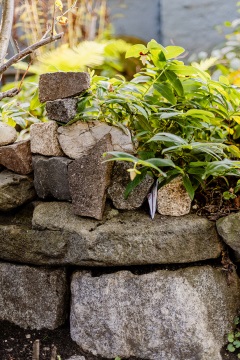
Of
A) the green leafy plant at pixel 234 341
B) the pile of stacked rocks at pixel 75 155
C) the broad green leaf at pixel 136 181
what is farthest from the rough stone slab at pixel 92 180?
the green leafy plant at pixel 234 341

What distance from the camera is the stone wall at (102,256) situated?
7.06 feet

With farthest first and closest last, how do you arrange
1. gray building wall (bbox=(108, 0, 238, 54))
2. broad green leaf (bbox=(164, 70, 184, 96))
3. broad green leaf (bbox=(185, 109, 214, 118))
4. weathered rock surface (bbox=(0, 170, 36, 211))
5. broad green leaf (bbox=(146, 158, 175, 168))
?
gray building wall (bbox=(108, 0, 238, 54)) → weathered rock surface (bbox=(0, 170, 36, 211)) → broad green leaf (bbox=(164, 70, 184, 96)) → broad green leaf (bbox=(185, 109, 214, 118)) → broad green leaf (bbox=(146, 158, 175, 168))

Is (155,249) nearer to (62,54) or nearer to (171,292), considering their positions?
(171,292)

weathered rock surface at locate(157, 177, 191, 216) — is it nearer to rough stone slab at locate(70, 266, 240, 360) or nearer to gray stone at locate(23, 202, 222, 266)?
gray stone at locate(23, 202, 222, 266)

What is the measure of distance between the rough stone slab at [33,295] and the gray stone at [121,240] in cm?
9

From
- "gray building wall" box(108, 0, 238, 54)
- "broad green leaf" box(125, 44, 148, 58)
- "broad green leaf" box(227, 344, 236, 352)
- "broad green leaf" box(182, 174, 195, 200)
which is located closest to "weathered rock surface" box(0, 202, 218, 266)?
"broad green leaf" box(182, 174, 195, 200)

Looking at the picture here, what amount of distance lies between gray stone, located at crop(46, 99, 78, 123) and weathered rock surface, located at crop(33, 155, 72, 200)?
194 mm

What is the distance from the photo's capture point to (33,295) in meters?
2.37

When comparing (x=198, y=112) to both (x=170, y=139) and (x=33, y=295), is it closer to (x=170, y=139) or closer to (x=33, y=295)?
(x=170, y=139)

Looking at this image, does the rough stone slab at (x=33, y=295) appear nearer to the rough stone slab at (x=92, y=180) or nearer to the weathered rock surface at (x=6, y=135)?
the rough stone slab at (x=92, y=180)

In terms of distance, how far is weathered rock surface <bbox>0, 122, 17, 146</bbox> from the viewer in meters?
→ 2.49

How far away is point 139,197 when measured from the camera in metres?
2.25

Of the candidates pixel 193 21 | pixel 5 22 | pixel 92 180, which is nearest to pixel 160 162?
pixel 92 180

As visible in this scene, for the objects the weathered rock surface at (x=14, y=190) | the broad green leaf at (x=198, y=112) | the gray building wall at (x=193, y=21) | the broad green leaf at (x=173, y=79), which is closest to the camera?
the broad green leaf at (x=198, y=112)
